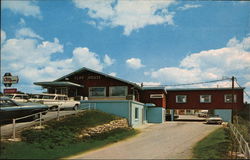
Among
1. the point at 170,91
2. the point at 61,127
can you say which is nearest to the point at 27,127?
the point at 61,127

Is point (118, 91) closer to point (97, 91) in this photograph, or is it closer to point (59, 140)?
point (97, 91)

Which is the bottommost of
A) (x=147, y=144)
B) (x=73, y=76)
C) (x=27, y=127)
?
(x=147, y=144)

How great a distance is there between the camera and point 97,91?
113 ft

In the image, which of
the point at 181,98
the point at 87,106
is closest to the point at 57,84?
the point at 87,106

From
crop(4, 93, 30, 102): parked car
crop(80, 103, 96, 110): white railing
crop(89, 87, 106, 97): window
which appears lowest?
crop(80, 103, 96, 110): white railing

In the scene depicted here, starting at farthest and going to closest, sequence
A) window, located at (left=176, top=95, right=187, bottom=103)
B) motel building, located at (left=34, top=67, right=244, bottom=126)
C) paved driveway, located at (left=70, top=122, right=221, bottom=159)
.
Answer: window, located at (left=176, top=95, right=187, bottom=103) → motel building, located at (left=34, top=67, right=244, bottom=126) → paved driveway, located at (left=70, top=122, right=221, bottom=159)

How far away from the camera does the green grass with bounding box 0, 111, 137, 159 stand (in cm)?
1275

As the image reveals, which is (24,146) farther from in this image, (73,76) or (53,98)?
(73,76)

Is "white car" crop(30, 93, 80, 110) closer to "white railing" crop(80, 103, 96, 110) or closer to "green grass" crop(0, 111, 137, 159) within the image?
"white railing" crop(80, 103, 96, 110)

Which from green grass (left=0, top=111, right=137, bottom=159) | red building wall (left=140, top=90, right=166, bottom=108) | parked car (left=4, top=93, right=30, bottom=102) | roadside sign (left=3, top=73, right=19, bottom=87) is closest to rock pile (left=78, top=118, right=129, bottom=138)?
green grass (left=0, top=111, right=137, bottom=159)

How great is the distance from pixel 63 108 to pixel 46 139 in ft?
38.7

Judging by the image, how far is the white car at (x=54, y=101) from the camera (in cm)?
2447

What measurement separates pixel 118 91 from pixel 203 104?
13907 millimetres

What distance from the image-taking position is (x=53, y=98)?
2591cm
